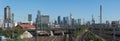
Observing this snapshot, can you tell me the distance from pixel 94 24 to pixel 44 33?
48.5 meters

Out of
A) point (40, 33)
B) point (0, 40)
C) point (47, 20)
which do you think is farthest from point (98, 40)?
point (47, 20)

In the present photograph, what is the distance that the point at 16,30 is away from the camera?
77125 millimetres

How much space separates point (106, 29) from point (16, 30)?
42078 millimetres

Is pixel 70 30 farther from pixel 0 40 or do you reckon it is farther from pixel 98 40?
pixel 0 40

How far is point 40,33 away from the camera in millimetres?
96000

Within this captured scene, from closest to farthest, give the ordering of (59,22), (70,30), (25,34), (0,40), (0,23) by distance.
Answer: (0,40)
(25,34)
(0,23)
(70,30)
(59,22)

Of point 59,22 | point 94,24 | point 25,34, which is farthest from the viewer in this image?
point 59,22

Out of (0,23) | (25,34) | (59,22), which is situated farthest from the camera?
(59,22)

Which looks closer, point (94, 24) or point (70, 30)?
point (70, 30)

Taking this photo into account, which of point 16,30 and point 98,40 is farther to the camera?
point 16,30

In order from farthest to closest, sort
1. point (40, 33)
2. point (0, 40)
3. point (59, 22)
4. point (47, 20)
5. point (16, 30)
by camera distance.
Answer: point (59, 22), point (47, 20), point (40, 33), point (16, 30), point (0, 40)

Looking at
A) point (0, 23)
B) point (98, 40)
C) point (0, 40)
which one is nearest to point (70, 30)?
point (0, 23)

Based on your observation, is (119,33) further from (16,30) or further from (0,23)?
(0,23)

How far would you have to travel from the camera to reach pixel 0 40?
1085 inches
